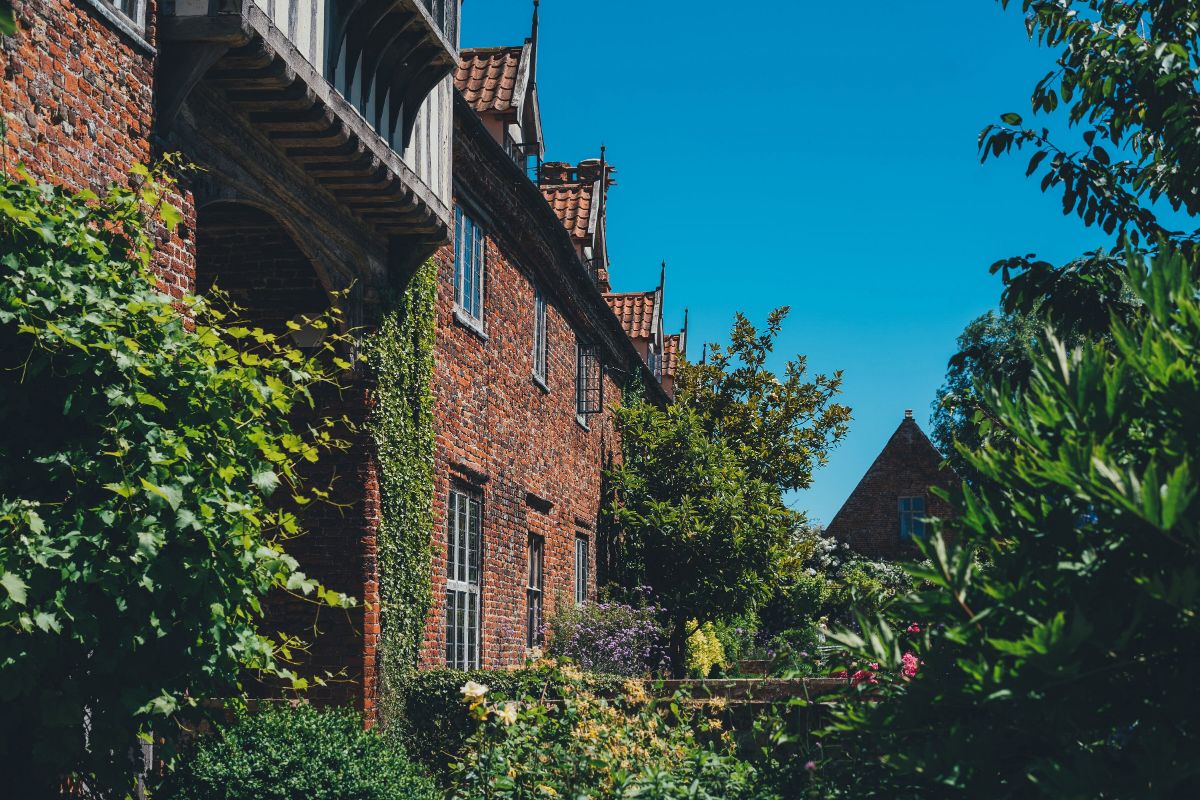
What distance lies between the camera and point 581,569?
19.5 metres

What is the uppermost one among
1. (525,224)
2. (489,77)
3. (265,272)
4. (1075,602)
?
(489,77)

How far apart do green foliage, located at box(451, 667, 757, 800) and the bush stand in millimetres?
8412

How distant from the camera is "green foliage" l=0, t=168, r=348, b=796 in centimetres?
490

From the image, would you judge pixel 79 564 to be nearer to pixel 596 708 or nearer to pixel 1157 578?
pixel 596 708

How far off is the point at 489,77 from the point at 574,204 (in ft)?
22.6

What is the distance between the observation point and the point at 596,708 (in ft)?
24.6

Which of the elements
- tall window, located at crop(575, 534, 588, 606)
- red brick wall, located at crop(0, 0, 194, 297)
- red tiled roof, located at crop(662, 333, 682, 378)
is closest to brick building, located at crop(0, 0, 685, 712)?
red brick wall, located at crop(0, 0, 194, 297)

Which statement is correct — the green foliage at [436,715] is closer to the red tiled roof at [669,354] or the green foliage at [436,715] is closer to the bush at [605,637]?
the bush at [605,637]

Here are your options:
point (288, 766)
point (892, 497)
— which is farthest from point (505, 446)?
point (892, 497)

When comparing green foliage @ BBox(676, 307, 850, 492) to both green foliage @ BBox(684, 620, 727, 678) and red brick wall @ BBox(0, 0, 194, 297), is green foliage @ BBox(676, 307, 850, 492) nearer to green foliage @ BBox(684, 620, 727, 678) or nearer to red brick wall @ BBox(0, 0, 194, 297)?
green foliage @ BBox(684, 620, 727, 678)

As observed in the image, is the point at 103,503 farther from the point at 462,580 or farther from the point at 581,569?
the point at 581,569

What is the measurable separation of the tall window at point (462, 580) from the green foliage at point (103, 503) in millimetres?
6856

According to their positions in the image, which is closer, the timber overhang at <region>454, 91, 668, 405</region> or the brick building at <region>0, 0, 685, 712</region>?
the brick building at <region>0, 0, 685, 712</region>

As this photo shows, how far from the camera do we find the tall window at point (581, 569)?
19.1 meters
